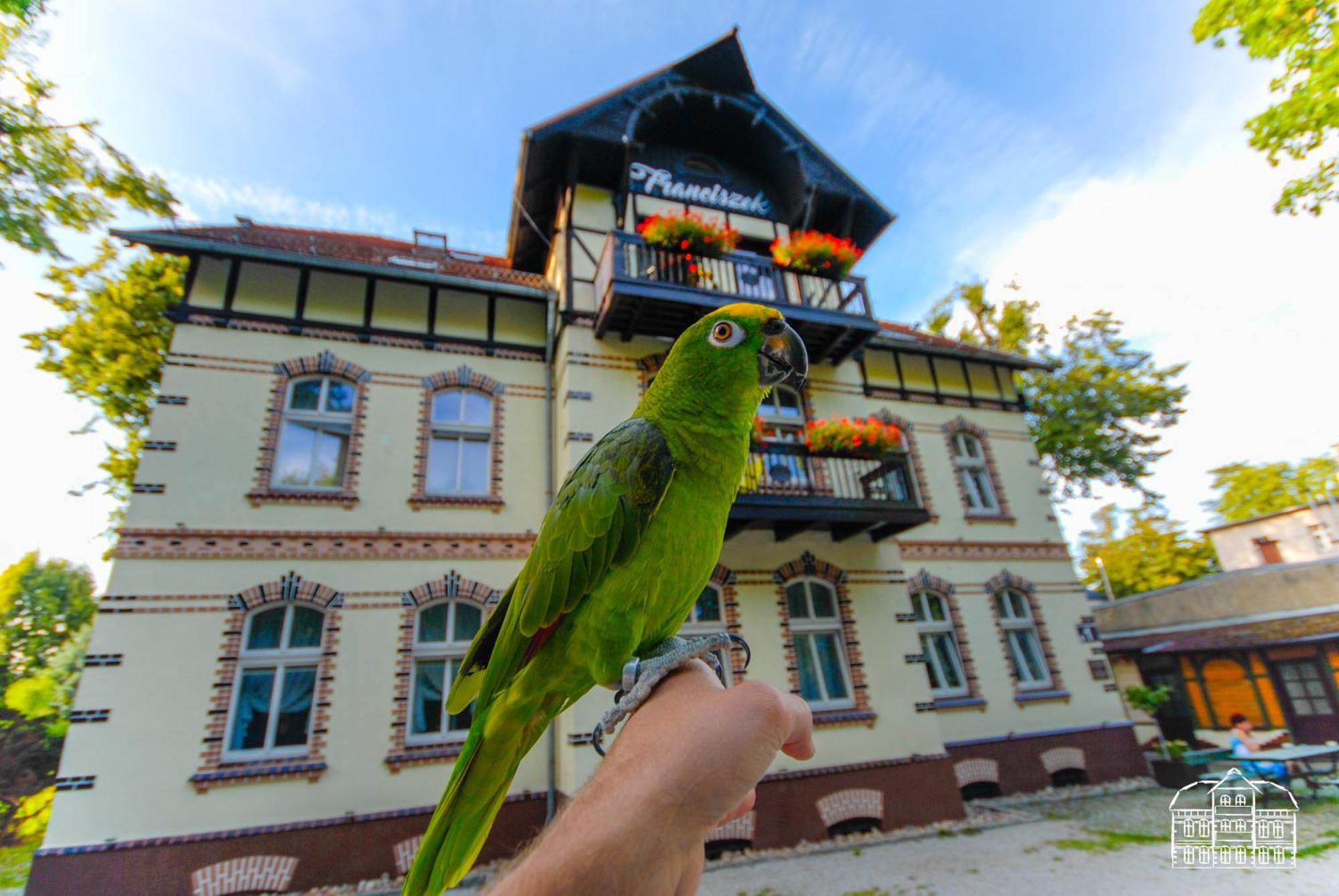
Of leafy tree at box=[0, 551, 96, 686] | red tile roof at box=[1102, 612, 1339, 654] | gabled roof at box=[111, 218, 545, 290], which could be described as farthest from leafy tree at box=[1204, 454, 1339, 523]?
leafy tree at box=[0, 551, 96, 686]

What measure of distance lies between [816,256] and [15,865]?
14165mm

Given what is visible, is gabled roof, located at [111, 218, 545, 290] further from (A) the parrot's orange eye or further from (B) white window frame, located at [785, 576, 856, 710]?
(A) the parrot's orange eye

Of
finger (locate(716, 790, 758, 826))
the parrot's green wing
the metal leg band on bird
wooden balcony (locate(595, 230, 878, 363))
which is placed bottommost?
finger (locate(716, 790, 758, 826))

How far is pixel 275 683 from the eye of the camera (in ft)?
21.6

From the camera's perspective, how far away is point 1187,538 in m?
25.2

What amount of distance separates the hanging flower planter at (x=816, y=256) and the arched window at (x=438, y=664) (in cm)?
751

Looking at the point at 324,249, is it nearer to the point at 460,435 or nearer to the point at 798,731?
the point at 460,435

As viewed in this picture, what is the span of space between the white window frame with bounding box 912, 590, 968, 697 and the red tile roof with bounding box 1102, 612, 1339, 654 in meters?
8.38

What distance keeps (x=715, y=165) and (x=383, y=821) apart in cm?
1235

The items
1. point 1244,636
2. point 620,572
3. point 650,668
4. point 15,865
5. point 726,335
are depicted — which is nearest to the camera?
point 650,668

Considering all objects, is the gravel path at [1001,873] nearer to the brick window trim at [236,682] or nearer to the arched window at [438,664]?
the arched window at [438,664]

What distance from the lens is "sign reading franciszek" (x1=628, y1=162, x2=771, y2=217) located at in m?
10.4

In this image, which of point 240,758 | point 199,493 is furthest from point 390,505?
point 240,758

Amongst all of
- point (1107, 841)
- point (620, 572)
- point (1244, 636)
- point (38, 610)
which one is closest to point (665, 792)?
point (620, 572)
